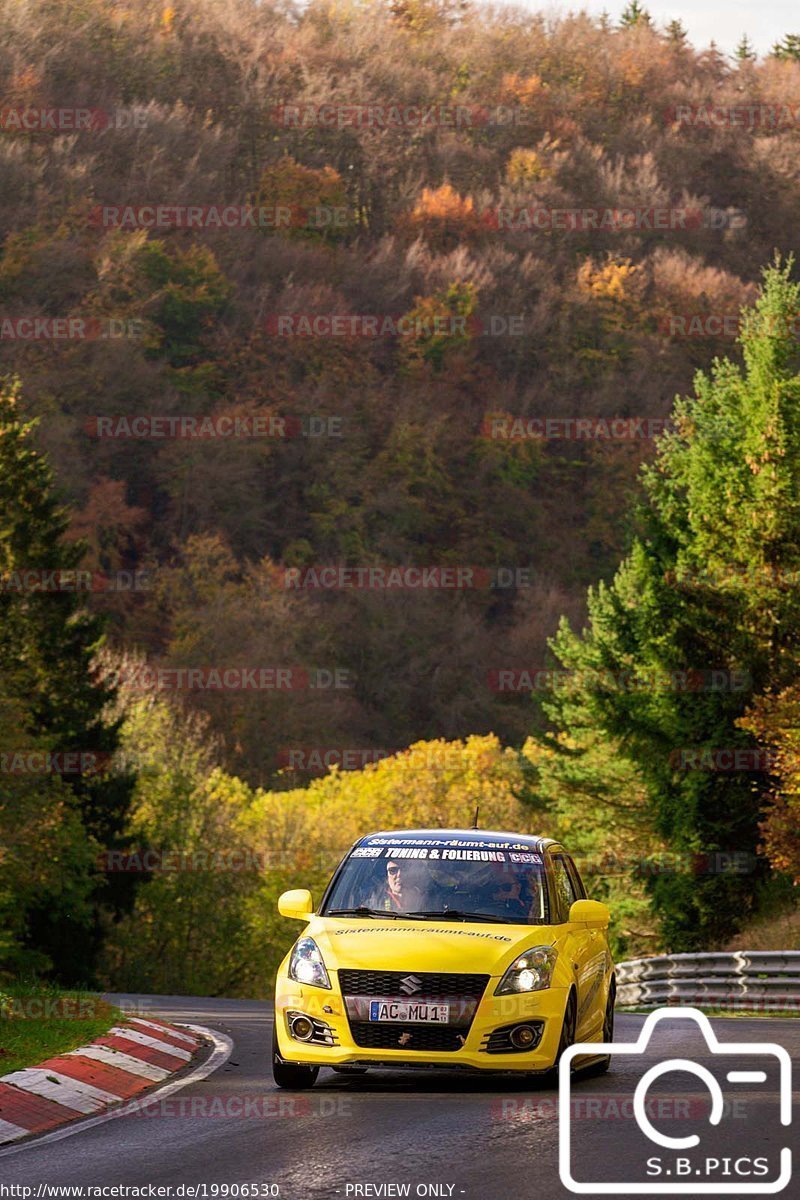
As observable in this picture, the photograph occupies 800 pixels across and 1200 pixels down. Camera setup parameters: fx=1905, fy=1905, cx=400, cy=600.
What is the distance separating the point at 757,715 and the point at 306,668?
57016mm

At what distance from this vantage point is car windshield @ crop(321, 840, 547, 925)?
1300cm

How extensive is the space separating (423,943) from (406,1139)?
7.78 feet

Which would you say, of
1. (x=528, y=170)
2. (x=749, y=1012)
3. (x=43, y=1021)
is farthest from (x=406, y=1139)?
(x=528, y=170)

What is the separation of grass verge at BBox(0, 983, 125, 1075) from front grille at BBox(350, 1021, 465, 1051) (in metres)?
2.46

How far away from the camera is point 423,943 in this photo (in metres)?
12.2

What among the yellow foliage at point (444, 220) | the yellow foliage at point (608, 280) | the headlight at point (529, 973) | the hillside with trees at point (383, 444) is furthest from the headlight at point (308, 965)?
the yellow foliage at point (444, 220)

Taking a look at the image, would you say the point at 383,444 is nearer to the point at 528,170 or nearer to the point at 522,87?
the point at 528,170

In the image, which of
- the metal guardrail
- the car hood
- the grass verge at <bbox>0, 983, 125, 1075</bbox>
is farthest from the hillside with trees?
the car hood

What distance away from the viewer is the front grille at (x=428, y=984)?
1196 cm

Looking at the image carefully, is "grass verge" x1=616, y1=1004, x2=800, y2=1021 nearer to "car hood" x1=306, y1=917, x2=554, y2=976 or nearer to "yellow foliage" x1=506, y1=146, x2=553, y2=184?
"car hood" x1=306, y1=917, x2=554, y2=976

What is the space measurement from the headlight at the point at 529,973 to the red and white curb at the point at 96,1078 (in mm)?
2376

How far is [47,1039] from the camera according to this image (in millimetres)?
14477

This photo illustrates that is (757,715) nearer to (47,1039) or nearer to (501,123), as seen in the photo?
(47,1039)

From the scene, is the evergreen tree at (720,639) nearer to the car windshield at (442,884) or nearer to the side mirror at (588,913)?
the side mirror at (588,913)
